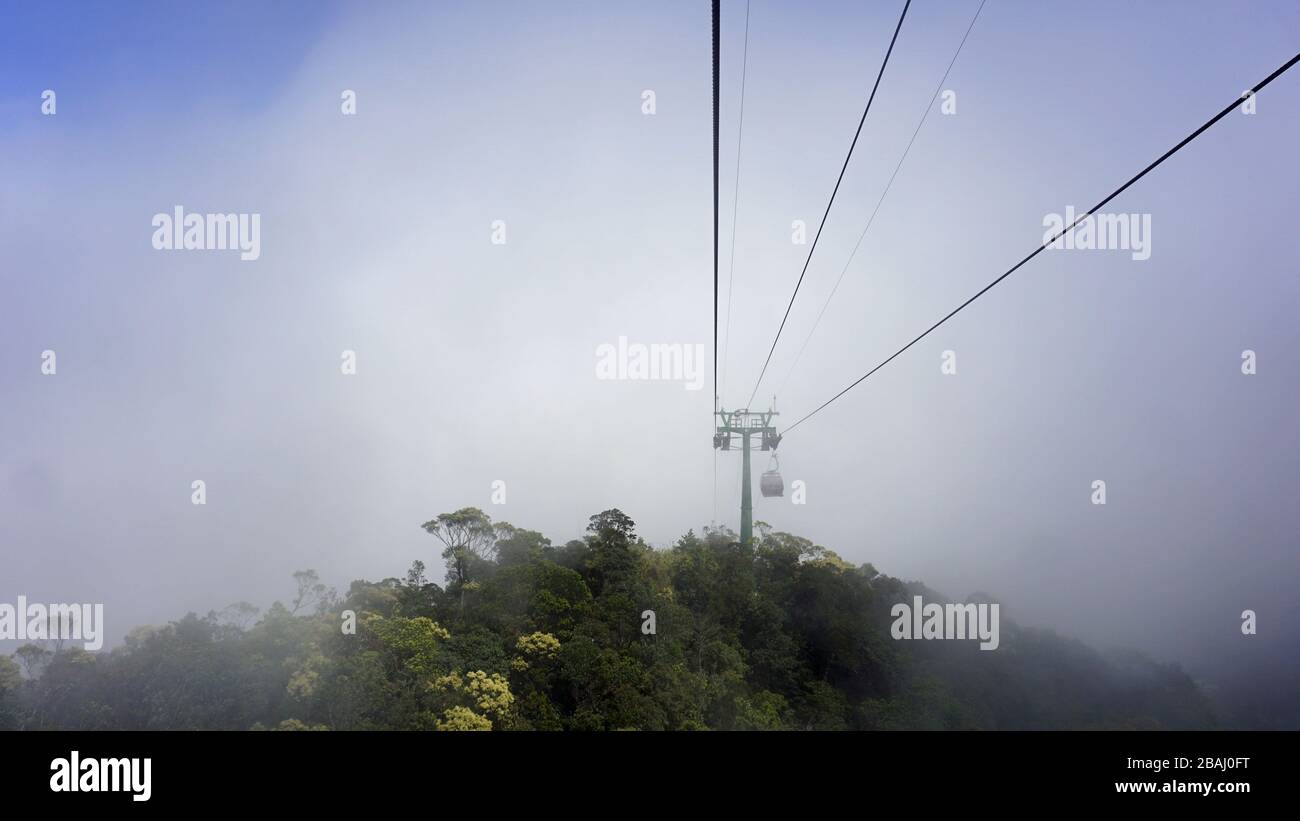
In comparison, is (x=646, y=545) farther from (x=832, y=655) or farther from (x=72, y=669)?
(x=72, y=669)

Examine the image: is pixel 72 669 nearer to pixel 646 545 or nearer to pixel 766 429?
pixel 646 545

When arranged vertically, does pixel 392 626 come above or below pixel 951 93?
below

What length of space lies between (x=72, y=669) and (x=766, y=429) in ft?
80.6

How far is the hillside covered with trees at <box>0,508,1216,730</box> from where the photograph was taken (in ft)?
57.0

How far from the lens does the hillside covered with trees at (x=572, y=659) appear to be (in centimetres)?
1736

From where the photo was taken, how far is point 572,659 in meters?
19.6

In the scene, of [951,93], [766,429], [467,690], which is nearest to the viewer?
[951,93]

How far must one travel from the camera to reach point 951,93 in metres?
14.8
